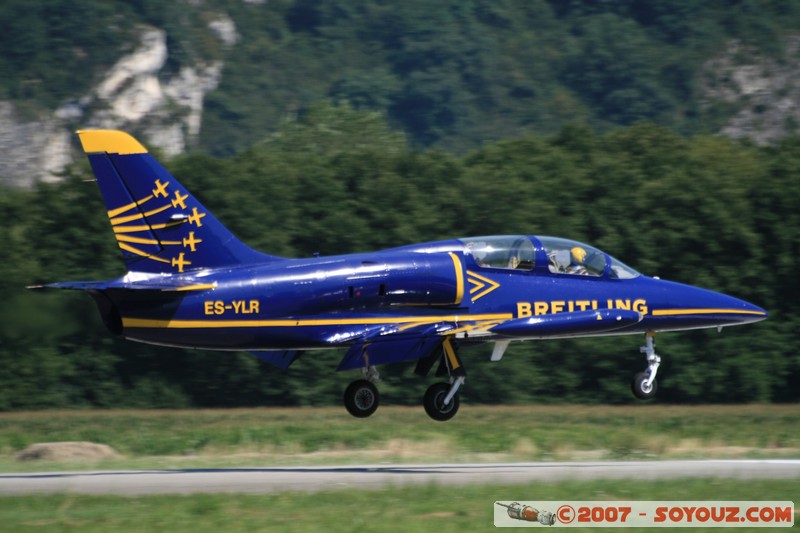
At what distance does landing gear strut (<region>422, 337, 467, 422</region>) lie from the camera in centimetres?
2202

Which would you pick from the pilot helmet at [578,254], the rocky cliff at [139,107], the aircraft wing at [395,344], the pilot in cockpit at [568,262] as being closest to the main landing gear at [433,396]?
the aircraft wing at [395,344]

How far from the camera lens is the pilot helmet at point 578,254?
22.8 meters

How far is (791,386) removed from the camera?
35219mm

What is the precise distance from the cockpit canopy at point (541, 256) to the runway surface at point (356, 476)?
339 centimetres

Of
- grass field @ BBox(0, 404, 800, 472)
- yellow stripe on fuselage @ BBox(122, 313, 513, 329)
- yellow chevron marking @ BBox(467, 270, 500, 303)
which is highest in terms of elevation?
yellow chevron marking @ BBox(467, 270, 500, 303)

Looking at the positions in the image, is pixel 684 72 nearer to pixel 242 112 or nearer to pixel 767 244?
pixel 242 112

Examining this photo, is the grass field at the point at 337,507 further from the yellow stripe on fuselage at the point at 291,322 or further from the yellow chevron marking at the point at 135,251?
the yellow chevron marking at the point at 135,251

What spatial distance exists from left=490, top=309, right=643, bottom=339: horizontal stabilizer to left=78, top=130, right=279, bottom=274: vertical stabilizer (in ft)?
16.5

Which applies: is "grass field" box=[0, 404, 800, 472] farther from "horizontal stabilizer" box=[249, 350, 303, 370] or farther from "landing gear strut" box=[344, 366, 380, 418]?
"horizontal stabilizer" box=[249, 350, 303, 370]

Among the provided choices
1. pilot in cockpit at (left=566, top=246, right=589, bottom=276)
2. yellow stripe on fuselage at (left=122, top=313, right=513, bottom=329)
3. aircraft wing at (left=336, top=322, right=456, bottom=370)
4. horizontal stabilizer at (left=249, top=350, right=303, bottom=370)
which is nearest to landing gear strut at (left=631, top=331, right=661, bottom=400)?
pilot in cockpit at (left=566, top=246, right=589, bottom=276)

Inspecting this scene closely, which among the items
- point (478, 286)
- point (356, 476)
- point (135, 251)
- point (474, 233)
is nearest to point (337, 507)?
point (356, 476)

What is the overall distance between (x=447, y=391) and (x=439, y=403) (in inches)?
9.8

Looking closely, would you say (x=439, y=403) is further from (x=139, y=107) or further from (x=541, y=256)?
(x=139, y=107)

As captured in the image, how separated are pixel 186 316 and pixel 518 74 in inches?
2878
